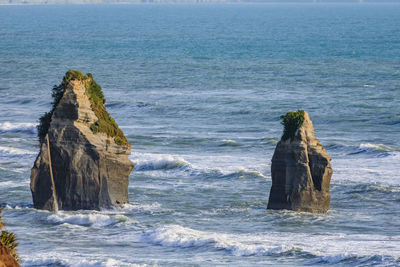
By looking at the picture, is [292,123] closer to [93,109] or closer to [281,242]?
[281,242]

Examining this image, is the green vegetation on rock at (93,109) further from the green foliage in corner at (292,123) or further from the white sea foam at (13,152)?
the white sea foam at (13,152)

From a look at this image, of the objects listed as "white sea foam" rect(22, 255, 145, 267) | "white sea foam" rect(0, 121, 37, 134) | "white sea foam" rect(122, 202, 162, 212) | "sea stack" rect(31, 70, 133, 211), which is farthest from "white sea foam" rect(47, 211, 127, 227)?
"white sea foam" rect(0, 121, 37, 134)

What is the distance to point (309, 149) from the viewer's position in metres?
40.4

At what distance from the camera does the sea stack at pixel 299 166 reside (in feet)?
131

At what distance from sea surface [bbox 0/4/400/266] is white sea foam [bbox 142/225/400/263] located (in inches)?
3.2

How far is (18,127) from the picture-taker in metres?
71.0

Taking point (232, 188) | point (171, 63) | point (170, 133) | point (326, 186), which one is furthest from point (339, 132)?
point (171, 63)

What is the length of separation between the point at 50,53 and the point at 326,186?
11273cm

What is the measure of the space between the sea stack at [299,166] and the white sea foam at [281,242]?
2.26 m

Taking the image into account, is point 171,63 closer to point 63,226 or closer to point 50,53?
point 50,53

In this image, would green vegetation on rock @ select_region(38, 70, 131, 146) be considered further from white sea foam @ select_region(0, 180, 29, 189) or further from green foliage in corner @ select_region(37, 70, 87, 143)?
white sea foam @ select_region(0, 180, 29, 189)

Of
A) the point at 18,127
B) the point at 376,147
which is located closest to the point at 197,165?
the point at 376,147

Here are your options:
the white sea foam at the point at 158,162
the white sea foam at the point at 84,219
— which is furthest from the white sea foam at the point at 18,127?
the white sea foam at the point at 84,219

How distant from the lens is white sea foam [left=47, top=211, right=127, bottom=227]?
40.8 metres
